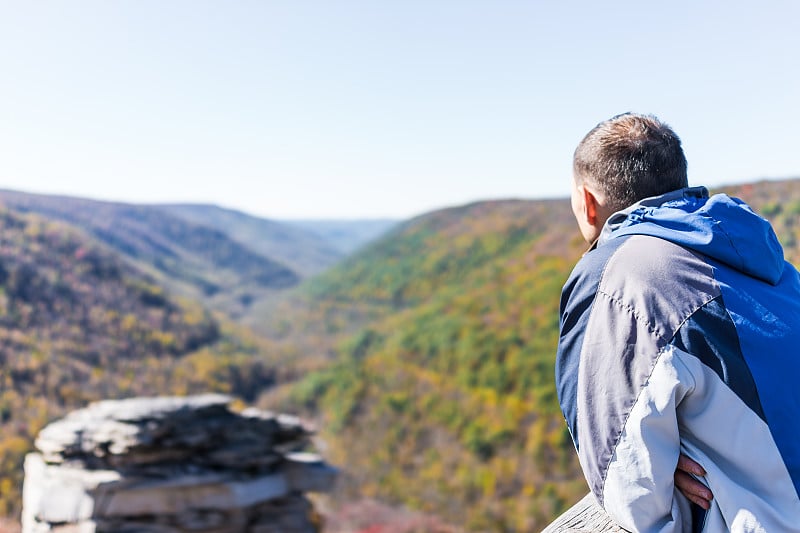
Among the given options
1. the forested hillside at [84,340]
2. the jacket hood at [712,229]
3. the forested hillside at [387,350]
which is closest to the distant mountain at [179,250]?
the forested hillside at [387,350]

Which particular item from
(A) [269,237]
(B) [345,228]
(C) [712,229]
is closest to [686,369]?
(C) [712,229]

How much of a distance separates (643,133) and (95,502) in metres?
7.02

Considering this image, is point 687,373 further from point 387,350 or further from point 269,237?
point 269,237

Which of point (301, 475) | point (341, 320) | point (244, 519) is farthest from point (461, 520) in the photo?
point (341, 320)

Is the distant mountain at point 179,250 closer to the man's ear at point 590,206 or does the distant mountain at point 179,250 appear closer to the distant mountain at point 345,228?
the distant mountain at point 345,228

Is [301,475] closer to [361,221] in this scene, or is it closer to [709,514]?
Answer: [709,514]

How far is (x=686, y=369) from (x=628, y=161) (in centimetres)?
55

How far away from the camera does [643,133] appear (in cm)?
160

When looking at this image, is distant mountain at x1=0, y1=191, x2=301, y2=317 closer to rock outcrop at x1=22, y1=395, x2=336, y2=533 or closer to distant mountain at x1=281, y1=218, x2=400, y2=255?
rock outcrop at x1=22, y1=395, x2=336, y2=533

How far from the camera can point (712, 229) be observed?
1.46 metres

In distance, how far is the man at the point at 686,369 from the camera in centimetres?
131

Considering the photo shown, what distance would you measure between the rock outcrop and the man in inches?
256

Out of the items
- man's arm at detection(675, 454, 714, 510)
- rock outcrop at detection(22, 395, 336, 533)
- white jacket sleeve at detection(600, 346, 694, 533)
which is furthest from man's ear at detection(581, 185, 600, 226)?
rock outcrop at detection(22, 395, 336, 533)

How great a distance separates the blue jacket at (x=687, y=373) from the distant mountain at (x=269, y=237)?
134ft
